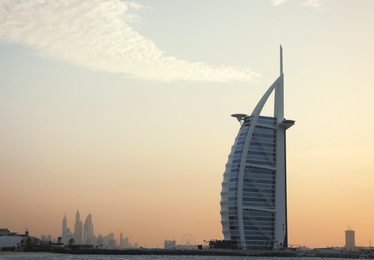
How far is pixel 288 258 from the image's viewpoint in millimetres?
197250

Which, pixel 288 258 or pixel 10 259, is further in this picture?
pixel 288 258

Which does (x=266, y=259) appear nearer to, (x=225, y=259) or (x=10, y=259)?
(x=225, y=259)

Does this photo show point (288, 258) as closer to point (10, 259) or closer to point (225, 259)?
point (225, 259)

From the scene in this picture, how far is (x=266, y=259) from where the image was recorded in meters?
184

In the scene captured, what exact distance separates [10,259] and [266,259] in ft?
213

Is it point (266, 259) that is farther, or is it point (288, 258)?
point (288, 258)

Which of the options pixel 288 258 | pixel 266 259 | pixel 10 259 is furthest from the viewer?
pixel 288 258

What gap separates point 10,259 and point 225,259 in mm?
51896

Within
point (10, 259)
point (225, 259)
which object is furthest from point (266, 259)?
point (10, 259)

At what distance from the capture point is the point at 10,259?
548ft

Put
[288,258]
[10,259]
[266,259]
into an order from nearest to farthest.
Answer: [10,259] → [266,259] → [288,258]

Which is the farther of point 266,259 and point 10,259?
point 266,259

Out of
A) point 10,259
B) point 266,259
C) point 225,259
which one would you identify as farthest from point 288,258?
point 10,259

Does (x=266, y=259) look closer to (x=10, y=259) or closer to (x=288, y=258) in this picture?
(x=288, y=258)
